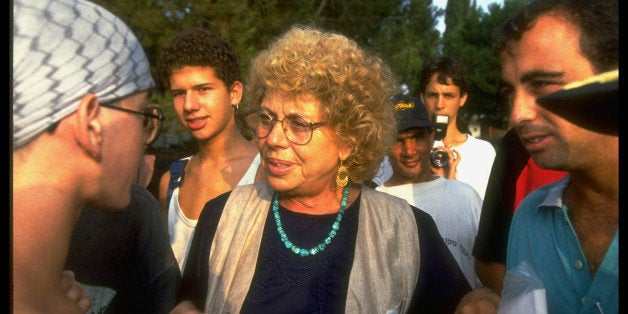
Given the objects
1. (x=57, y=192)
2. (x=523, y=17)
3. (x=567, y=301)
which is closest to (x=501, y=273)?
(x=567, y=301)

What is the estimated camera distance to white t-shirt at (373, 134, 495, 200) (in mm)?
3850

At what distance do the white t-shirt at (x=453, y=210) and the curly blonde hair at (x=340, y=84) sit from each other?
841 millimetres

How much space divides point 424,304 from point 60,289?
4.11 ft

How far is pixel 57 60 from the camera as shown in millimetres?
1108

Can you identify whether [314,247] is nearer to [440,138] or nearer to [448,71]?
[440,138]

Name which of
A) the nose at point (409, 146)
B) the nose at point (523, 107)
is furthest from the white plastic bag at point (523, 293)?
the nose at point (409, 146)

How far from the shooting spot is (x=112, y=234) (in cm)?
175

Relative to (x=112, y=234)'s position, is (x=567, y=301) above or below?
below

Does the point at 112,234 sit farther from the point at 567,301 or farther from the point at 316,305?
the point at 567,301

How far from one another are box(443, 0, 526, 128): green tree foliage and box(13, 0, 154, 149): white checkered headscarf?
27.8 metres

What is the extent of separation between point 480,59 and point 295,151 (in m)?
28.5

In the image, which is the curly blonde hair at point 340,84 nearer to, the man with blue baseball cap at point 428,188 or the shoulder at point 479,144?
the man with blue baseball cap at point 428,188

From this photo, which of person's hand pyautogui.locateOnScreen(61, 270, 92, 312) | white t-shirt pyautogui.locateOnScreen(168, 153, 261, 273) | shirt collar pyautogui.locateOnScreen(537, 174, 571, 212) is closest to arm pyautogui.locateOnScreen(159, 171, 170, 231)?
white t-shirt pyautogui.locateOnScreen(168, 153, 261, 273)

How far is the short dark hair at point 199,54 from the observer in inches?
127
